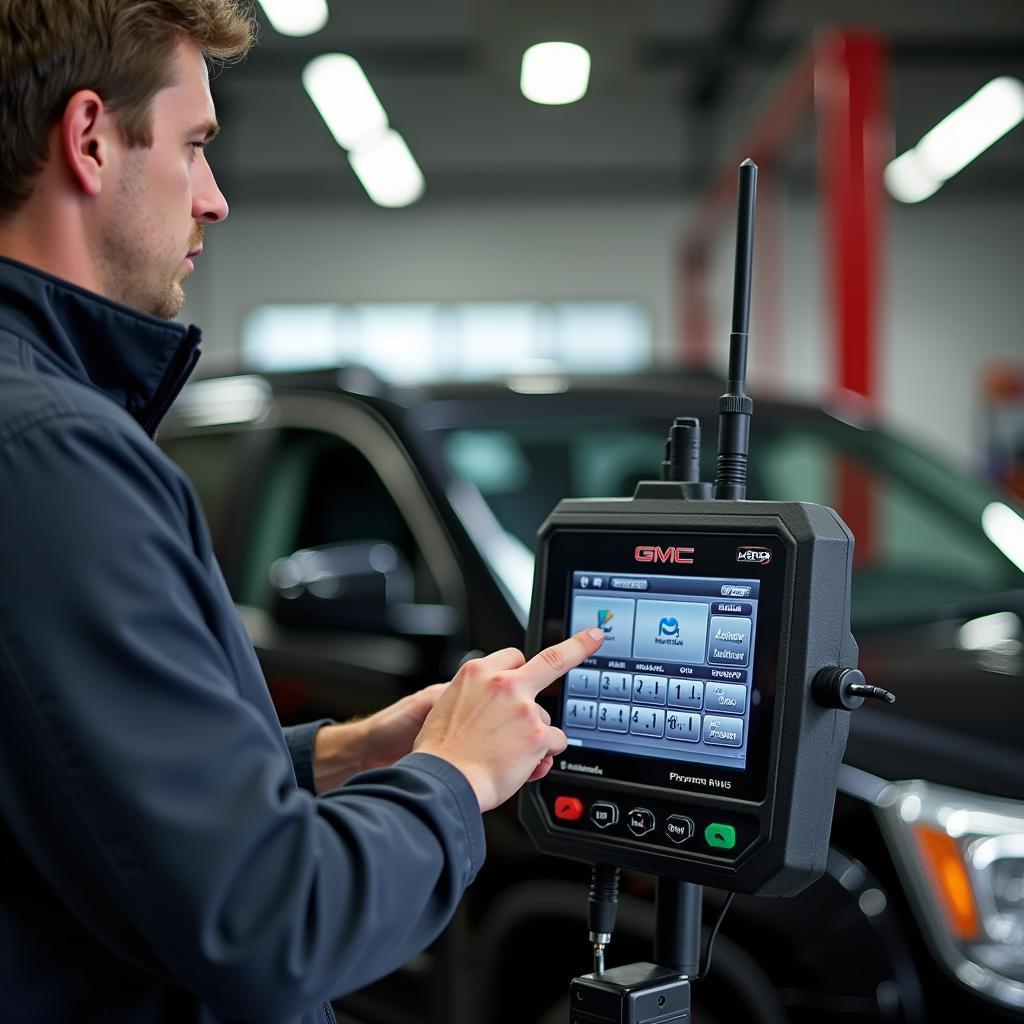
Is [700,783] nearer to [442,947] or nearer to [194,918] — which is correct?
[194,918]

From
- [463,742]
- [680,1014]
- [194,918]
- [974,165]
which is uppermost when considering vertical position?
[974,165]

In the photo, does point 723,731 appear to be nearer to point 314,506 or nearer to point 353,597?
point 353,597

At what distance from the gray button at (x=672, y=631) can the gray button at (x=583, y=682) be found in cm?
5

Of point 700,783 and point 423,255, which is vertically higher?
point 423,255

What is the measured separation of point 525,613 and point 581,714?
987 millimetres

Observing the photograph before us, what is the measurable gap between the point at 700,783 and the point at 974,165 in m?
12.5

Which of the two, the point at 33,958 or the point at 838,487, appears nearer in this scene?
the point at 33,958

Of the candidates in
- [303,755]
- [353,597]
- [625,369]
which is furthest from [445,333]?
[303,755]

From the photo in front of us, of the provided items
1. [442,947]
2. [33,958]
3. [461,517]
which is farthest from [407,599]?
[33,958]

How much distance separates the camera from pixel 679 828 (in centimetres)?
111

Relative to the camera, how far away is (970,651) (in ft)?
7.22

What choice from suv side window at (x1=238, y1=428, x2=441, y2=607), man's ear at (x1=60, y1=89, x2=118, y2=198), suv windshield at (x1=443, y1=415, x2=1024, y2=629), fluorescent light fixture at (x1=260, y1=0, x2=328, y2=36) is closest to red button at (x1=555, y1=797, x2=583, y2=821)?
man's ear at (x1=60, y1=89, x2=118, y2=198)

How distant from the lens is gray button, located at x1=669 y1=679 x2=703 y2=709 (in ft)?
3.60

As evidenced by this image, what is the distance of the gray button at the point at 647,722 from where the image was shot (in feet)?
3.69
